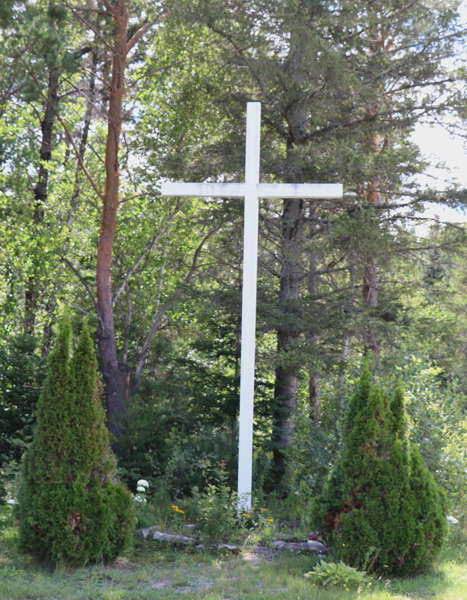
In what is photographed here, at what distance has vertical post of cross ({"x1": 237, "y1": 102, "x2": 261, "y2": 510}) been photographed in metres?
5.98

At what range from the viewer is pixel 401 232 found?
1003cm

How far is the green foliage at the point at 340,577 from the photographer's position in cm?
403

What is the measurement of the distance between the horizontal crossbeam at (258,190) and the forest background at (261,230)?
201cm

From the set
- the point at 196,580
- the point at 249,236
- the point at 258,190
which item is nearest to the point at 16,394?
the point at 249,236

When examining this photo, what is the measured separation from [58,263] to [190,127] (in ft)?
11.9

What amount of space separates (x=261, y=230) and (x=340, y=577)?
678 cm

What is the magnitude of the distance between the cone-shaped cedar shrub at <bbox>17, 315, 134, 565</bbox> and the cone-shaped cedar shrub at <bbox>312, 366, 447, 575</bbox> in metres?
1.59

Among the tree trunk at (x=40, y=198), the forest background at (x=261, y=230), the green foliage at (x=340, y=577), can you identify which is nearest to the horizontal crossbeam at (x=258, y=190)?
the forest background at (x=261, y=230)

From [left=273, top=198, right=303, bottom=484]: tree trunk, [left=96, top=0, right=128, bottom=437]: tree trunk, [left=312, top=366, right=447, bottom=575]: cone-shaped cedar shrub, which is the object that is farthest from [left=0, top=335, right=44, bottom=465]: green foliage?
[left=312, top=366, right=447, bottom=575]: cone-shaped cedar shrub

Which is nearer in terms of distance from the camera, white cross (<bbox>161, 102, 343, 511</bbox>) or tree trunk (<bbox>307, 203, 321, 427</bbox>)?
white cross (<bbox>161, 102, 343, 511</bbox>)

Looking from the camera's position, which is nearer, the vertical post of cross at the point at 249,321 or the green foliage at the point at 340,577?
the green foliage at the point at 340,577

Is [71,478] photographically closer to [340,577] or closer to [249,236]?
[340,577]

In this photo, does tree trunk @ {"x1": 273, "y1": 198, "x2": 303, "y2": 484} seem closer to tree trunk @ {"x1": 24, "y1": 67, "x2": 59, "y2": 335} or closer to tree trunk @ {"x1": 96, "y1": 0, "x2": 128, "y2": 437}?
tree trunk @ {"x1": 96, "y1": 0, "x2": 128, "y2": 437}

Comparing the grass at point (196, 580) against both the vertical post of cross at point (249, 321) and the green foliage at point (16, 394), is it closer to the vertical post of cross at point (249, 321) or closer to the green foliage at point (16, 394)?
the vertical post of cross at point (249, 321)
